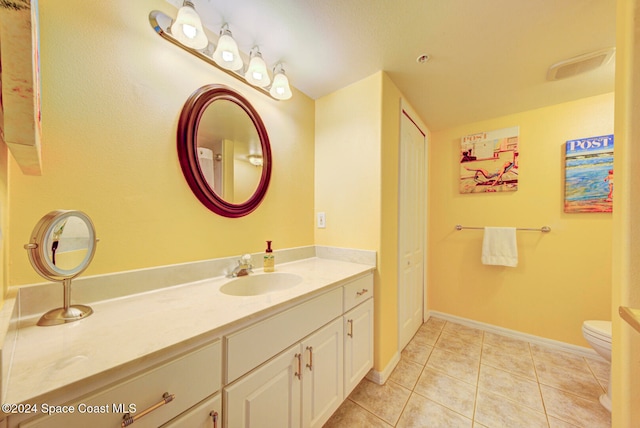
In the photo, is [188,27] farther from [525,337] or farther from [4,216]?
[525,337]

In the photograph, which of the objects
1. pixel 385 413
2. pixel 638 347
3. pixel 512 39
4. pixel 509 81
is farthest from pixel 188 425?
pixel 509 81

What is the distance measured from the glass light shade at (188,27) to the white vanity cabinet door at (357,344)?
5.19ft

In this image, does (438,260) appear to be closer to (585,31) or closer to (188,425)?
(585,31)

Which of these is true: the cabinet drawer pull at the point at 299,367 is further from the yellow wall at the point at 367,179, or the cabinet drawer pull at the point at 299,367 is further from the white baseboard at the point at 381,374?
the white baseboard at the point at 381,374

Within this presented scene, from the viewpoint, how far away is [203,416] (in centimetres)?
63

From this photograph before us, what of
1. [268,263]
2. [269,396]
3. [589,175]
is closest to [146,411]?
[269,396]

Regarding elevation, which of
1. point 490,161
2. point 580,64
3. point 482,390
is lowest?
point 482,390

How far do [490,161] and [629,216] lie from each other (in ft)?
5.54

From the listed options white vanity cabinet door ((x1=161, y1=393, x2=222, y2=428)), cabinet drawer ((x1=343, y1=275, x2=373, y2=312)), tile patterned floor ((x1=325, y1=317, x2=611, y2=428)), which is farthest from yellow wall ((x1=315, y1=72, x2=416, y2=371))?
white vanity cabinet door ((x1=161, y1=393, x2=222, y2=428))

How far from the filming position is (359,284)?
1332mm

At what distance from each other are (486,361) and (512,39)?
225 centimetres

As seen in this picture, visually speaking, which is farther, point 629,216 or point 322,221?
point 322,221

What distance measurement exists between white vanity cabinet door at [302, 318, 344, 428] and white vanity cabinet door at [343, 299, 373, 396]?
0.17ft

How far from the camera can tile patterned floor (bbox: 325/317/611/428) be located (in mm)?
1211
